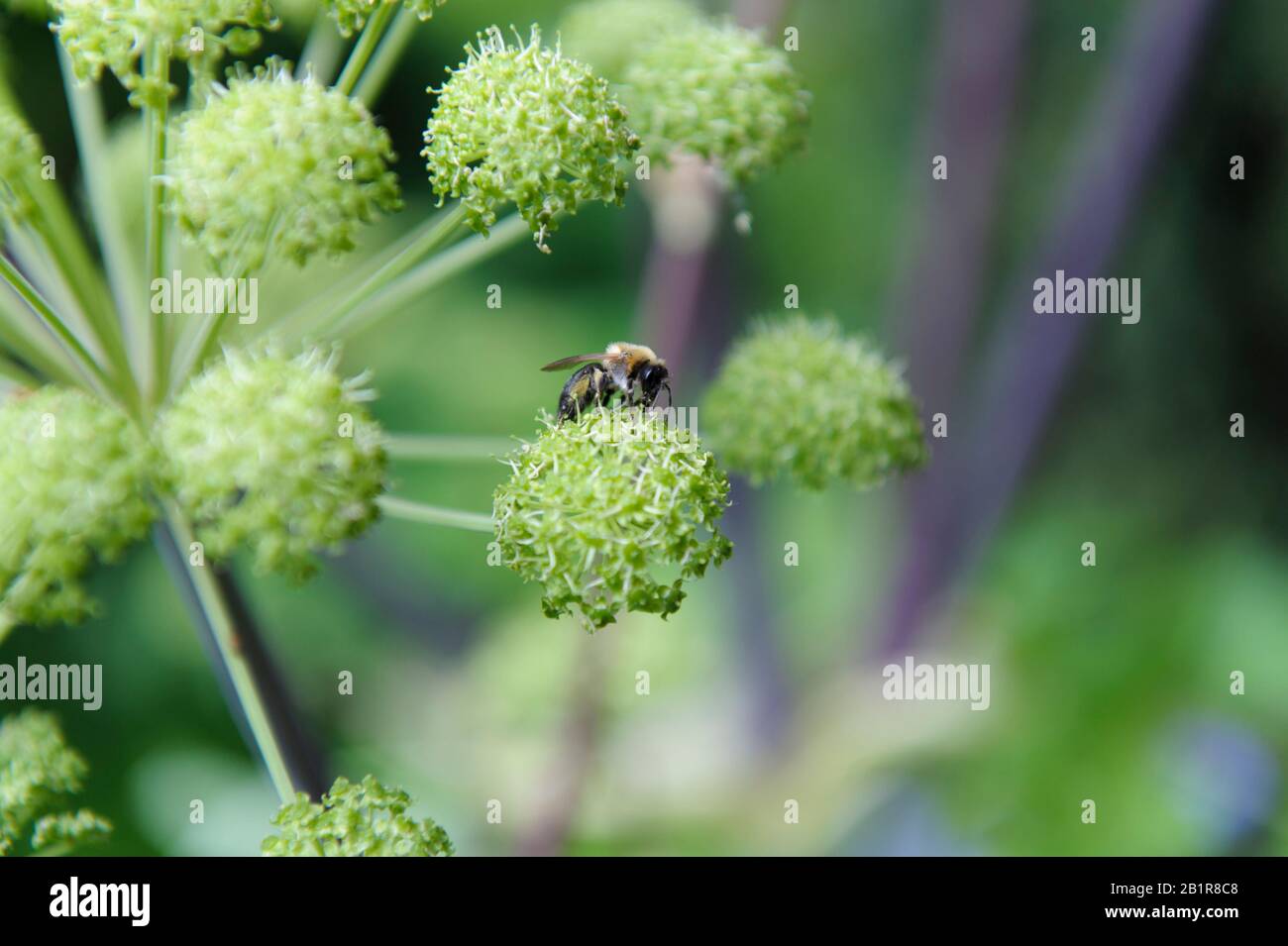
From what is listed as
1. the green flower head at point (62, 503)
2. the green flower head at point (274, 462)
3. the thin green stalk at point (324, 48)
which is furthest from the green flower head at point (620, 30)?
the green flower head at point (62, 503)

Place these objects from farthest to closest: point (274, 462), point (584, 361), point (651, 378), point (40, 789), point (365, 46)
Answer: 1. point (651, 378)
2. point (584, 361)
3. point (40, 789)
4. point (365, 46)
5. point (274, 462)

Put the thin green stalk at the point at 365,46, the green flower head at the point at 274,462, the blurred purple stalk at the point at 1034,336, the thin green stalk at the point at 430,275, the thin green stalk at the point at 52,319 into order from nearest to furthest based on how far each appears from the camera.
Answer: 1. the green flower head at the point at 274,462
2. the thin green stalk at the point at 52,319
3. the thin green stalk at the point at 365,46
4. the thin green stalk at the point at 430,275
5. the blurred purple stalk at the point at 1034,336

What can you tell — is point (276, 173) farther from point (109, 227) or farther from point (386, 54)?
point (109, 227)

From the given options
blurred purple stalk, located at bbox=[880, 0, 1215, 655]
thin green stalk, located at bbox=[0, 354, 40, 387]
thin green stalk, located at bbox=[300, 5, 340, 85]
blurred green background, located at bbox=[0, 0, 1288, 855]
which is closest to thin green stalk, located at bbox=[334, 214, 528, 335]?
Answer: thin green stalk, located at bbox=[0, 354, 40, 387]

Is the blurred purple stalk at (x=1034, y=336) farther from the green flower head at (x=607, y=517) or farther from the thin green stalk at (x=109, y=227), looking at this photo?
the thin green stalk at (x=109, y=227)

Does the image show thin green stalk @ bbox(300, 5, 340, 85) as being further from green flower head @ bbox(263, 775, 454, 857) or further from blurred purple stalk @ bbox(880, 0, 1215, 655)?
blurred purple stalk @ bbox(880, 0, 1215, 655)

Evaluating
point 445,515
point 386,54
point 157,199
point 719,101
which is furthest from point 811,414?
point 157,199

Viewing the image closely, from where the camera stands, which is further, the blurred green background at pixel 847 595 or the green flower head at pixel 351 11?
the blurred green background at pixel 847 595
